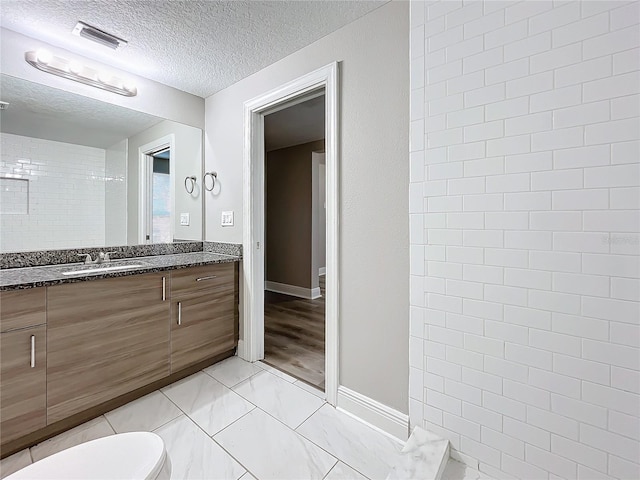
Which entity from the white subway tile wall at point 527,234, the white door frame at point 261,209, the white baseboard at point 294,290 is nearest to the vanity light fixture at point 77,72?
the white door frame at point 261,209

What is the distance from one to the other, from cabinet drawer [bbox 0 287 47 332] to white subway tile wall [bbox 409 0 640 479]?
1.88m

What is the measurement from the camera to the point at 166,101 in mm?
2461

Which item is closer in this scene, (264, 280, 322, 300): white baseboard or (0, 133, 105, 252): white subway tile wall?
(0, 133, 105, 252): white subway tile wall

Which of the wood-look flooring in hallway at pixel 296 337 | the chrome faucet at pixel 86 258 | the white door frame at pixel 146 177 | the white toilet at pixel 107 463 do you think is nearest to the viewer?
the white toilet at pixel 107 463

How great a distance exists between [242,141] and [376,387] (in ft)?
6.76

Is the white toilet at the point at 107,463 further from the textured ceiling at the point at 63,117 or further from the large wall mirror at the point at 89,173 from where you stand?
the textured ceiling at the point at 63,117

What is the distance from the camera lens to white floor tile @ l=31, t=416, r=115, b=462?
1454mm

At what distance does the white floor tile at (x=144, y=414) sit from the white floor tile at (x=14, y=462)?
0.34m

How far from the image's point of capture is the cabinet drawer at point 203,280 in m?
2.05

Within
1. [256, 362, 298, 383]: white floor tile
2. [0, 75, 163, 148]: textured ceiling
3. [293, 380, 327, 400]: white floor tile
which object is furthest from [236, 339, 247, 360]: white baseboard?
[0, 75, 163, 148]: textured ceiling

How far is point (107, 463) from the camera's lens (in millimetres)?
810

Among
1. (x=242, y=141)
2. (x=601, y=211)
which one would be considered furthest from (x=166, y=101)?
(x=601, y=211)

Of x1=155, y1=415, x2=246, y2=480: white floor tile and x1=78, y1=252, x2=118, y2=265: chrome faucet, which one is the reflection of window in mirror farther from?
x1=155, y1=415, x2=246, y2=480: white floor tile

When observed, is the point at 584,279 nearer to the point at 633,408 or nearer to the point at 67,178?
the point at 633,408
